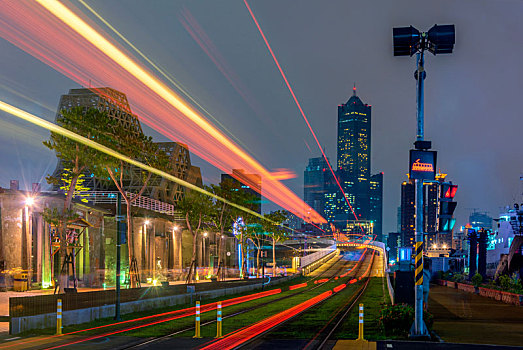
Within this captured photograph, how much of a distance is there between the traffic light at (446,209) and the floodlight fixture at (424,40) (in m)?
4.93

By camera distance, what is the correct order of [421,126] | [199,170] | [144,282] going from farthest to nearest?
[199,170]
[144,282]
[421,126]

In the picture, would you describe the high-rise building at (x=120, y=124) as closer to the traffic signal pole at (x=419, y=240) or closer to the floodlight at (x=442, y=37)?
the traffic signal pole at (x=419, y=240)

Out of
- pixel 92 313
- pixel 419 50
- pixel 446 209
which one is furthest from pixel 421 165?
pixel 92 313

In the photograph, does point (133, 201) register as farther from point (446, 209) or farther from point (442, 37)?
point (446, 209)

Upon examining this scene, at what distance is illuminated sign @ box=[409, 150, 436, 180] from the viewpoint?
19312 millimetres

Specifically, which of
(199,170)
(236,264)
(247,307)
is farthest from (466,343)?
(199,170)

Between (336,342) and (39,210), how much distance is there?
3151 cm

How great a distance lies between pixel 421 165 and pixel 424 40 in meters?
4.47

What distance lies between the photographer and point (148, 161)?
43906 millimetres

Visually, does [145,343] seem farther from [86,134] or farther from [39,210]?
[39,210]

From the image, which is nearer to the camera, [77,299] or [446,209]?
[446,209]

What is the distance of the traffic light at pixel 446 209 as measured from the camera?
57.0ft

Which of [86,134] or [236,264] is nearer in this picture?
[86,134]

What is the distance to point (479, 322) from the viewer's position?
26.3 meters
